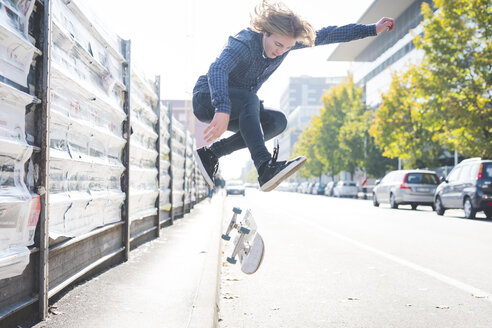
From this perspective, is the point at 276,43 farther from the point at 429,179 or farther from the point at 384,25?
the point at 429,179

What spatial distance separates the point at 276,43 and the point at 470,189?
44.7 feet

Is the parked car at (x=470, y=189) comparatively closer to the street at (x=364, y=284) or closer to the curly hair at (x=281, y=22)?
the street at (x=364, y=284)

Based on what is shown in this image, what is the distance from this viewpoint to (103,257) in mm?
5180

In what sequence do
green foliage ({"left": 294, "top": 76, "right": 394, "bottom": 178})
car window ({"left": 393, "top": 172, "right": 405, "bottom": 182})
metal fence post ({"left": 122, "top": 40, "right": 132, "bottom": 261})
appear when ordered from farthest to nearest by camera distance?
1. green foliage ({"left": 294, "top": 76, "right": 394, "bottom": 178})
2. car window ({"left": 393, "top": 172, "right": 405, "bottom": 182})
3. metal fence post ({"left": 122, "top": 40, "right": 132, "bottom": 261})

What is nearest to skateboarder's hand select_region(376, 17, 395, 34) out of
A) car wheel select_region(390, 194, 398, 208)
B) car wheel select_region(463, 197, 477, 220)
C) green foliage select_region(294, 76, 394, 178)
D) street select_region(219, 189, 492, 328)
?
street select_region(219, 189, 492, 328)

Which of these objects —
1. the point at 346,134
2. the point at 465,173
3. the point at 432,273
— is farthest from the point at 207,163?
the point at 346,134

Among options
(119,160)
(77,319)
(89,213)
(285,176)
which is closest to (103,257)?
(89,213)

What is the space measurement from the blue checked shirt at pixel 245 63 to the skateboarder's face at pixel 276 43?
0.39 ft

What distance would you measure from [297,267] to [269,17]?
4.38m

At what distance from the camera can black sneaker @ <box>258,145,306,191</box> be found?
10.6ft

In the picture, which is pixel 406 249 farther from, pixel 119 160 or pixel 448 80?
pixel 448 80

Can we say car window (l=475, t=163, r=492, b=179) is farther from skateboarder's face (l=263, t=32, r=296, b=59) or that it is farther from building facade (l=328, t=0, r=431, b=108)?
building facade (l=328, t=0, r=431, b=108)

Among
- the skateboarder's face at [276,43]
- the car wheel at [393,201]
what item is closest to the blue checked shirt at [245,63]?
the skateboarder's face at [276,43]

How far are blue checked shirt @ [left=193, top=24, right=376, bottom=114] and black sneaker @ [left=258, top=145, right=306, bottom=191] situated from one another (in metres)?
0.48
